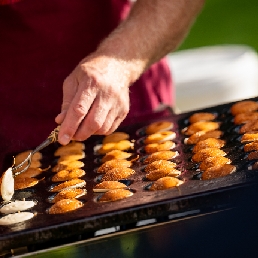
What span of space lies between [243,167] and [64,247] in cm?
61

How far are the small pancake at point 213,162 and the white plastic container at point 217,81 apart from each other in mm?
1777

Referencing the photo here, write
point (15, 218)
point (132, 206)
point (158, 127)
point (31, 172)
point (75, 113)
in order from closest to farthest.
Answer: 1. point (132, 206)
2. point (15, 218)
3. point (75, 113)
4. point (31, 172)
5. point (158, 127)

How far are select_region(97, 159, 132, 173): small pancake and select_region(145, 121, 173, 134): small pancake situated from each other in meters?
0.32

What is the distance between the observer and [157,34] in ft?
8.90

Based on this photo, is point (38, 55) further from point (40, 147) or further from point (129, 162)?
point (129, 162)

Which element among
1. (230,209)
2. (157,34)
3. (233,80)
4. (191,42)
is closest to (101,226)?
(230,209)

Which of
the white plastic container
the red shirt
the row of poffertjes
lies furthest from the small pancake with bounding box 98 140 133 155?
the white plastic container

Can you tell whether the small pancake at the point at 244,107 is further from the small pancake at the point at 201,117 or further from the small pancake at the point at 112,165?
the small pancake at the point at 112,165

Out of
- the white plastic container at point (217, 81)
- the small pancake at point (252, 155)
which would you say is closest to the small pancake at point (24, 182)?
the small pancake at point (252, 155)

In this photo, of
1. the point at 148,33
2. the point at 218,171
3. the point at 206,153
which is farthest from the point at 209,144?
the point at 148,33

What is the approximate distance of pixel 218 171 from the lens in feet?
6.85

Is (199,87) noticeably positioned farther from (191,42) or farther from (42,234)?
(191,42)

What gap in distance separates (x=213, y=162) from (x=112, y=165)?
39 cm

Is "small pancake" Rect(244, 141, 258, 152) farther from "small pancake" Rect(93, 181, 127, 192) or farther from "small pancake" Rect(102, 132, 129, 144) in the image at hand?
"small pancake" Rect(102, 132, 129, 144)
